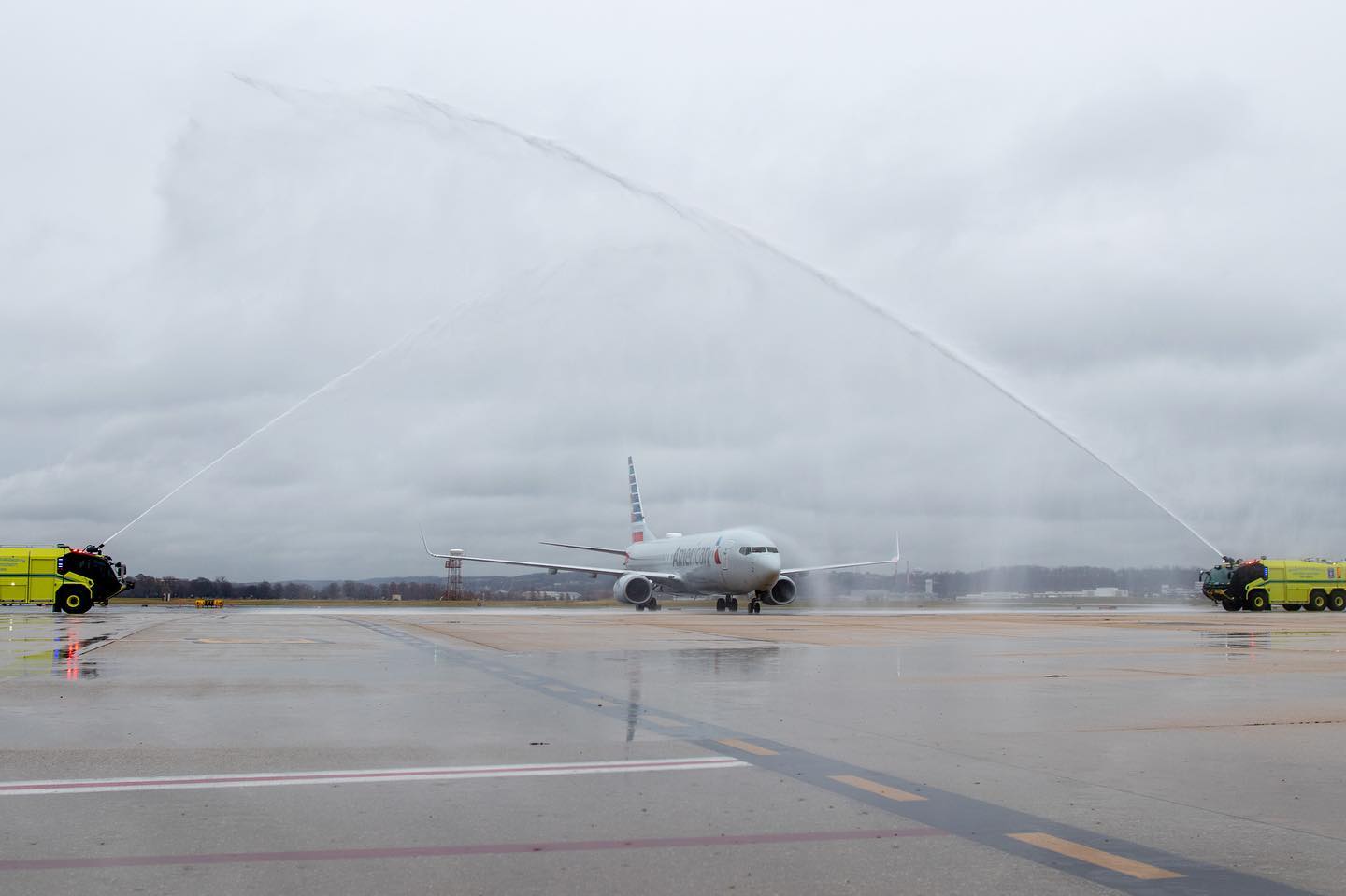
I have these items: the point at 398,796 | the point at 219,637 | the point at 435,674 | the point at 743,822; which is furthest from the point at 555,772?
the point at 219,637

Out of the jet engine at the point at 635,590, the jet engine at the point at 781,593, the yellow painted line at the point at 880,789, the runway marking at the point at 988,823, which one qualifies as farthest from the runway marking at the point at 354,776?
the jet engine at the point at 635,590

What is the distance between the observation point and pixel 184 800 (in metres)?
8.51

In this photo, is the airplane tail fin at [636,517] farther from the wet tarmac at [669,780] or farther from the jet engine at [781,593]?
the wet tarmac at [669,780]

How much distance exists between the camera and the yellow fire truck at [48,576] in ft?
159

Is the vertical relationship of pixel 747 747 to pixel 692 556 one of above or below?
below

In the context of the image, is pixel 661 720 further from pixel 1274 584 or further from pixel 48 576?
pixel 1274 584

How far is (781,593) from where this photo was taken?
6469cm

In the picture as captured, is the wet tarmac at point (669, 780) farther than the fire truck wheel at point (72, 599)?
No

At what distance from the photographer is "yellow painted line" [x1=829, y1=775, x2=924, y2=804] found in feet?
28.3

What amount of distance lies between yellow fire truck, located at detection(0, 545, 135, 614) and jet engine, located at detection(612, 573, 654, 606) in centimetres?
2894

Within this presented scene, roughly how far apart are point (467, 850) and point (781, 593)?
192 feet

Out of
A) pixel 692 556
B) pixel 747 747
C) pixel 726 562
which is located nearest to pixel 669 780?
pixel 747 747

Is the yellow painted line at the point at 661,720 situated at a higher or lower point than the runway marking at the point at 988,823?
lower

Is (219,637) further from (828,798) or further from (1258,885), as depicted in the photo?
(1258,885)
